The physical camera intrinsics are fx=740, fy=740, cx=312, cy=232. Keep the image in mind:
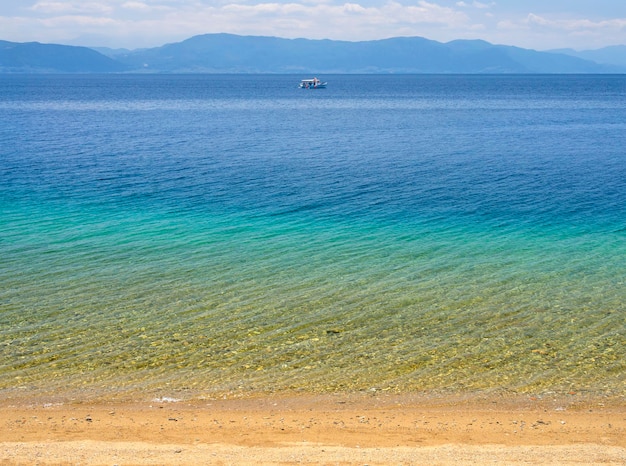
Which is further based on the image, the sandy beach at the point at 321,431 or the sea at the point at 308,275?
the sea at the point at 308,275

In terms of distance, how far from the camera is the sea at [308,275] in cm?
1870

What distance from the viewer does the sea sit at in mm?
18703

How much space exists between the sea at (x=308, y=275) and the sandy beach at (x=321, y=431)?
0.79 meters

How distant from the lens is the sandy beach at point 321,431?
13.5 meters

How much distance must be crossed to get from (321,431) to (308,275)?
1273 cm

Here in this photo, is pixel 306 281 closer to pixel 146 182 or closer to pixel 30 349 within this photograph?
pixel 30 349

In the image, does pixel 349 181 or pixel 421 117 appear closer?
pixel 349 181

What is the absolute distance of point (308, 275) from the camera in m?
27.5

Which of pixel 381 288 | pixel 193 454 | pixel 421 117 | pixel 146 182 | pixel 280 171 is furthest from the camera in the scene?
pixel 421 117

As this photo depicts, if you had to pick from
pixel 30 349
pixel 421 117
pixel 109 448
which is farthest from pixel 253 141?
pixel 109 448

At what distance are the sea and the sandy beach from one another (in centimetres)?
79

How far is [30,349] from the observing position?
65.3 feet

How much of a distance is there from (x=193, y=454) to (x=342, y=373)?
578 cm

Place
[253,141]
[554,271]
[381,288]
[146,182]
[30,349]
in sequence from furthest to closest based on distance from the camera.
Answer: [253,141], [146,182], [554,271], [381,288], [30,349]
